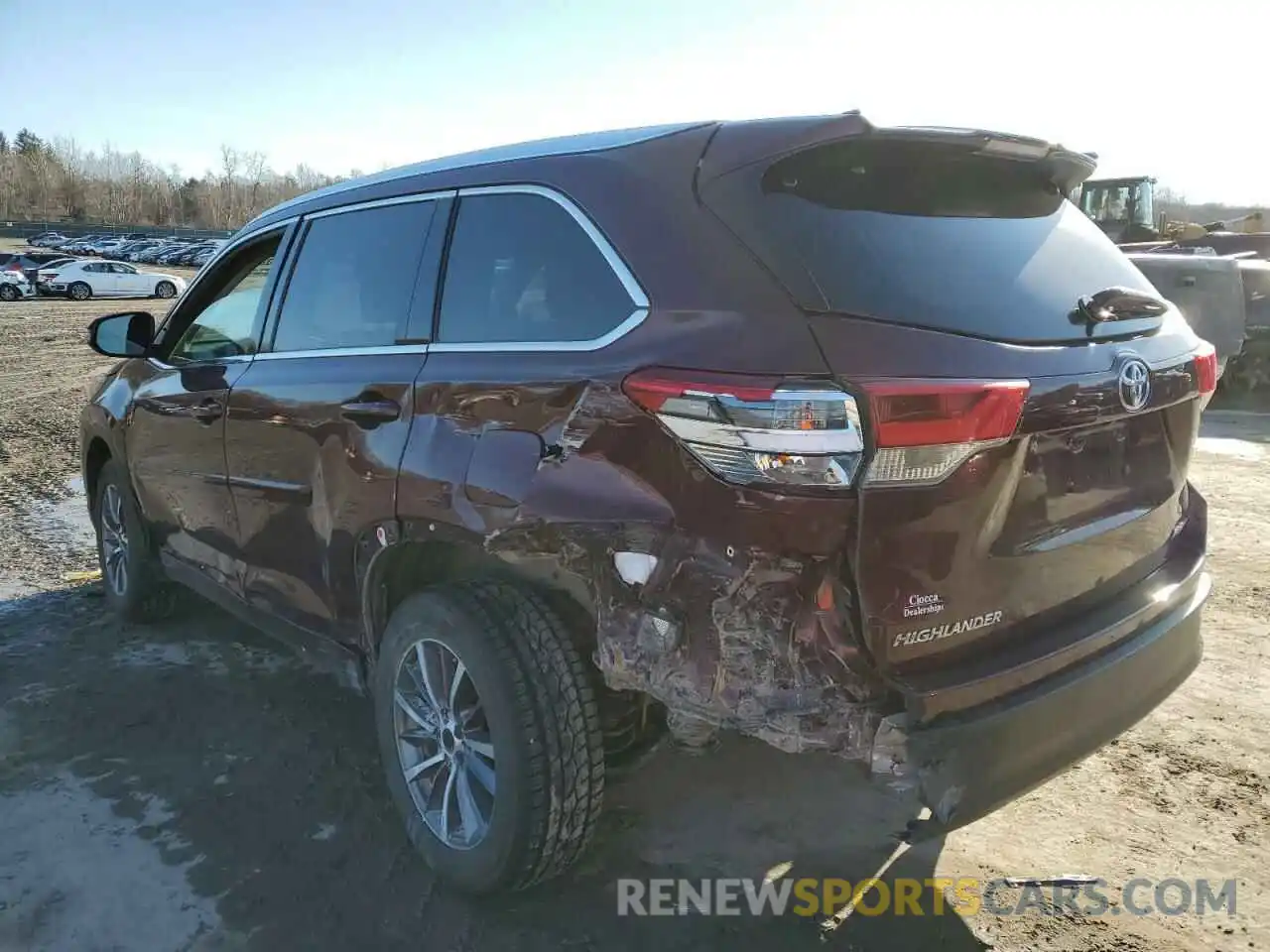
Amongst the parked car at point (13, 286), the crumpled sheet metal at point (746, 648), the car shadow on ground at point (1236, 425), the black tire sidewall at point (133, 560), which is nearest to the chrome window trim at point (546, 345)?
the crumpled sheet metal at point (746, 648)

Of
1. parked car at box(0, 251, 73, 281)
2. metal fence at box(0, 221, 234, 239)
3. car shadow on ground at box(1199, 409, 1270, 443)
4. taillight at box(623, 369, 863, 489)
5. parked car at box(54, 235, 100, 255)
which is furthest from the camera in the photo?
metal fence at box(0, 221, 234, 239)

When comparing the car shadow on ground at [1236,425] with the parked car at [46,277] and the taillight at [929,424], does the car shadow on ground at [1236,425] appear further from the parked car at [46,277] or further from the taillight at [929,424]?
the parked car at [46,277]

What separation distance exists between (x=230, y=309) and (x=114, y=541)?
1.73 meters

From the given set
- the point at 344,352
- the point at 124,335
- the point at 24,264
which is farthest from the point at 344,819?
the point at 24,264

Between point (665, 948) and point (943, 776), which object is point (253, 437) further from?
point (943, 776)

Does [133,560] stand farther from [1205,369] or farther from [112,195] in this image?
[112,195]

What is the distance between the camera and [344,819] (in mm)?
3186

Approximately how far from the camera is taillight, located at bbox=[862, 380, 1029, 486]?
2006 millimetres

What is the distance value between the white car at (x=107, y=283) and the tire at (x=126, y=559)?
106 feet

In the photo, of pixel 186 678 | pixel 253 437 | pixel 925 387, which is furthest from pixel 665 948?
pixel 186 678

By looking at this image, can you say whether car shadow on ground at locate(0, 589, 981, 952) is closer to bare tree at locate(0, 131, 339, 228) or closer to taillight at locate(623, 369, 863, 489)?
taillight at locate(623, 369, 863, 489)

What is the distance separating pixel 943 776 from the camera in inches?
80.7

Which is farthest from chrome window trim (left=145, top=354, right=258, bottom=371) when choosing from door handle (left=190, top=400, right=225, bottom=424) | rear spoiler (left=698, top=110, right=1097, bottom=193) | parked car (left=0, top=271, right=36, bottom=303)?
parked car (left=0, top=271, right=36, bottom=303)

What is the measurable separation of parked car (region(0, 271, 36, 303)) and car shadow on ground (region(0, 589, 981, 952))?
35099mm
